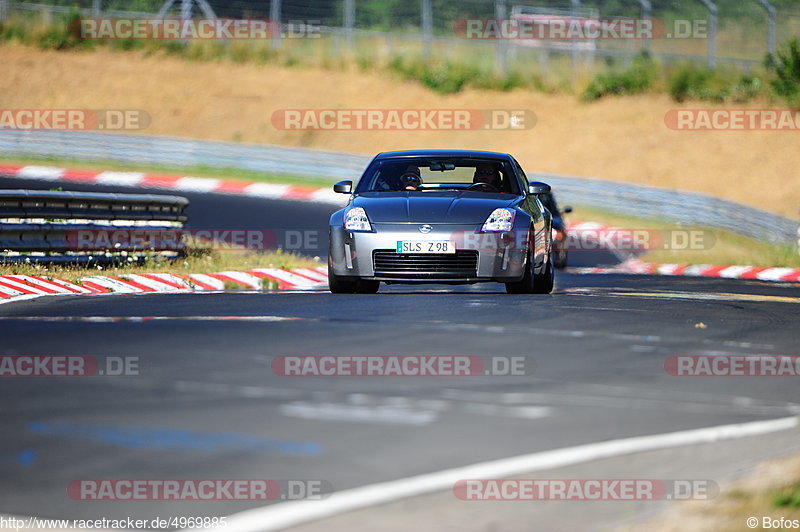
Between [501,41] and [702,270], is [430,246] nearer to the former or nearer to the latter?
[702,270]

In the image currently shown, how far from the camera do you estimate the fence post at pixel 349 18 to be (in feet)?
139

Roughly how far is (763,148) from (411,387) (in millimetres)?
36531

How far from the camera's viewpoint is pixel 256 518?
440 centimetres

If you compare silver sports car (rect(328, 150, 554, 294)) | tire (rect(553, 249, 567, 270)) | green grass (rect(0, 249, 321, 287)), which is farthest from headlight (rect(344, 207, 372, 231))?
tire (rect(553, 249, 567, 270))

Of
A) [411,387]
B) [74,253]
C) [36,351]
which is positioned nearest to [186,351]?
[36,351]

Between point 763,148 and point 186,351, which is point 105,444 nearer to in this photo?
point 186,351

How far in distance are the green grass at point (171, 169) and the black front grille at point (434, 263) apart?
2255cm
